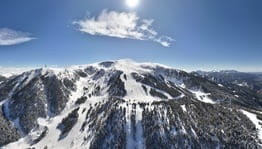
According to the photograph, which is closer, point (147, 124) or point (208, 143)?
point (208, 143)

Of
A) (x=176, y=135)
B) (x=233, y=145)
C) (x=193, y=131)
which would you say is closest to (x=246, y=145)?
(x=233, y=145)

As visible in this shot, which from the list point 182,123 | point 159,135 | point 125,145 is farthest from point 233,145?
point 125,145

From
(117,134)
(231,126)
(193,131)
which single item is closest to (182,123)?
(193,131)

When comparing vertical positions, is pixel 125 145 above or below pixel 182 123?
below

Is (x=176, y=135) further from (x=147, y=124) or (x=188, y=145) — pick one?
(x=147, y=124)

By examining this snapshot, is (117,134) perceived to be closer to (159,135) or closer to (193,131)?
(159,135)

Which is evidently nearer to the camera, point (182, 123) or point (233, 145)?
point (233, 145)

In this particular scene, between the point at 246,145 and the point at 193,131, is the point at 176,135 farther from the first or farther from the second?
the point at 246,145
